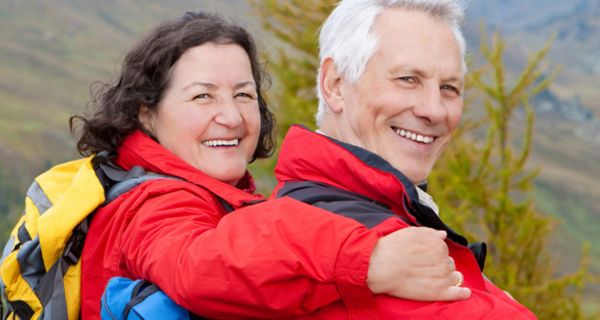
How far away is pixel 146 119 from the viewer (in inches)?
130

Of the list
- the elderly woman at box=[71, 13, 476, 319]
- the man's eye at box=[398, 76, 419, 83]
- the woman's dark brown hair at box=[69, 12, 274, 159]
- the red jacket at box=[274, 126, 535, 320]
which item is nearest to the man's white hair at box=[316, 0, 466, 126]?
the man's eye at box=[398, 76, 419, 83]

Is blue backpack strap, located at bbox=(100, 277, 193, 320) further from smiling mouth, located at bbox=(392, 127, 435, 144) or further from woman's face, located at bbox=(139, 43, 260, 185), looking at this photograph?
woman's face, located at bbox=(139, 43, 260, 185)

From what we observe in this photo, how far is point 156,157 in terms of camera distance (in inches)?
116

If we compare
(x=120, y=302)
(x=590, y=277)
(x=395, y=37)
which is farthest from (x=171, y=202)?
(x=590, y=277)

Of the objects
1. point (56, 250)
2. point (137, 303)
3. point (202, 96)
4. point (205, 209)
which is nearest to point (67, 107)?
point (202, 96)

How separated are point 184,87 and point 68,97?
437 feet

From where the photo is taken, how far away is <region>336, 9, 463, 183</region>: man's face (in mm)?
2219

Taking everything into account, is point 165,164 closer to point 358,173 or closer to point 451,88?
point 358,173

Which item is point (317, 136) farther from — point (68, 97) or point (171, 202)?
point (68, 97)

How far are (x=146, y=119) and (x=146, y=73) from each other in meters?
0.20

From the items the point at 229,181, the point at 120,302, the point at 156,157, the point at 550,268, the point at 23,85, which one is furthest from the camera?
the point at 23,85

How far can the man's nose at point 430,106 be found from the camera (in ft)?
7.43

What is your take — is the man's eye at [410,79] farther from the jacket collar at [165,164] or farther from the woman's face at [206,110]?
the woman's face at [206,110]

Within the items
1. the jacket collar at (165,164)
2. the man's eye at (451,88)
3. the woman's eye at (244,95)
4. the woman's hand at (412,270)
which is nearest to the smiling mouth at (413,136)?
the man's eye at (451,88)
